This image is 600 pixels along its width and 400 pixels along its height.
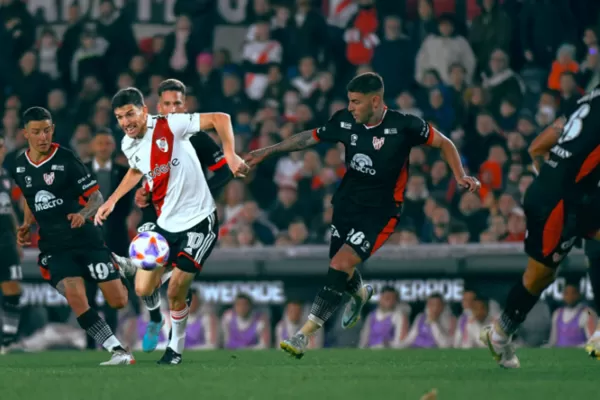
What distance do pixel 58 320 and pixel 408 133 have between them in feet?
22.5

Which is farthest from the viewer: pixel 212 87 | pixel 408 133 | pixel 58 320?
pixel 212 87

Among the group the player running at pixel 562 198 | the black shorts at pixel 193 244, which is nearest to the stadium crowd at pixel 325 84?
the black shorts at pixel 193 244

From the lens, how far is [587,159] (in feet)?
29.4

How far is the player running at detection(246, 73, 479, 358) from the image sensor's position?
419 inches

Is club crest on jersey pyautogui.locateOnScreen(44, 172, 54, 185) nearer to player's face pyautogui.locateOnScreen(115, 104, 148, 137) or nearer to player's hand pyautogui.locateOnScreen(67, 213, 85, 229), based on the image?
player's hand pyautogui.locateOnScreen(67, 213, 85, 229)

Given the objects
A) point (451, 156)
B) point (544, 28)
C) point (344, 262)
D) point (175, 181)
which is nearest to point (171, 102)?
point (175, 181)

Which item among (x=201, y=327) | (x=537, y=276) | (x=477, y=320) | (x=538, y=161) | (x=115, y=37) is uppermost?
(x=115, y=37)

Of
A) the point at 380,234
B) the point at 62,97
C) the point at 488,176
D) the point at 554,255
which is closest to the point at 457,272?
the point at 488,176

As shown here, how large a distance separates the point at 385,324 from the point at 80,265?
442 cm

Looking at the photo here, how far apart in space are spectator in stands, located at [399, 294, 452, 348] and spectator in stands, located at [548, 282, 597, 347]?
3.84 ft

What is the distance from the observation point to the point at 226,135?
35.1ft

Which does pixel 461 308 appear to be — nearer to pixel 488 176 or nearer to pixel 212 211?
pixel 488 176

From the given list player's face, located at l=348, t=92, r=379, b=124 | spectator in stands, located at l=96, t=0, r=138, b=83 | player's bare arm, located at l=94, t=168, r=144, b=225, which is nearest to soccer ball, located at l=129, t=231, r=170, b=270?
player's bare arm, located at l=94, t=168, r=144, b=225

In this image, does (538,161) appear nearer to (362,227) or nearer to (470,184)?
(470,184)
